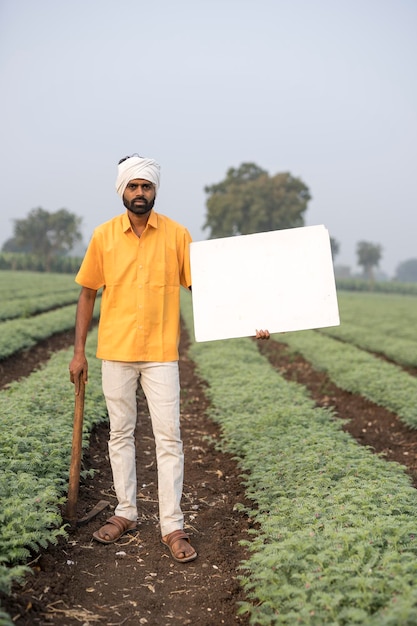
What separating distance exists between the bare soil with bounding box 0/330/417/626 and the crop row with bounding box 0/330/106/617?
0.20 meters

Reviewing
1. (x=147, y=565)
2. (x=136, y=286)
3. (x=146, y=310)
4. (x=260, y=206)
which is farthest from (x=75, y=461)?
(x=260, y=206)

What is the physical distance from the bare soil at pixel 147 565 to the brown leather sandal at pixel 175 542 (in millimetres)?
53

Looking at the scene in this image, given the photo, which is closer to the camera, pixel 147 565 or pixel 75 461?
pixel 147 565

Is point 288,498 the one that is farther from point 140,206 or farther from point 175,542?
point 140,206

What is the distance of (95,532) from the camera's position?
14.9ft

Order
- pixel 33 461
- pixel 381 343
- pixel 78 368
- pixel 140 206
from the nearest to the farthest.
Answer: pixel 140 206
pixel 78 368
pixel 33 461
pixel 381 343

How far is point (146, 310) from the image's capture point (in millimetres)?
4262

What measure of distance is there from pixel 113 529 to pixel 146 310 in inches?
65.4

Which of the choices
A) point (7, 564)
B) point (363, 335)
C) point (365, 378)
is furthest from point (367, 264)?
point (7, 564)

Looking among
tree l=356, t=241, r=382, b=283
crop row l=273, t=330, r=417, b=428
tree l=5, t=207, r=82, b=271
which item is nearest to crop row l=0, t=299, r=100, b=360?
crop row l=273, t=330, r=417, b=428

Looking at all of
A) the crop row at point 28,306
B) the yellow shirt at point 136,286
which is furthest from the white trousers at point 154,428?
the crop row at point 28,306

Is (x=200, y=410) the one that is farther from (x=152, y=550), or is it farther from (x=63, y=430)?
(x=152, y=550)

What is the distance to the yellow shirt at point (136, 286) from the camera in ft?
14.0

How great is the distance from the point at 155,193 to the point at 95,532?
8.36 ft
